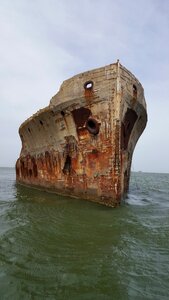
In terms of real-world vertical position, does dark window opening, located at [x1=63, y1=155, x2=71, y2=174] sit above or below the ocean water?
above

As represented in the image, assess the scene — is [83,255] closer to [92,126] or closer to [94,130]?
[94,130]

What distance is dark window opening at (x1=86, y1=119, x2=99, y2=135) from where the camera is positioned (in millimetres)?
6934

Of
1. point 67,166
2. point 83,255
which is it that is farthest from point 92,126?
point 83,255

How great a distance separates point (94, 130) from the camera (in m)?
6.98

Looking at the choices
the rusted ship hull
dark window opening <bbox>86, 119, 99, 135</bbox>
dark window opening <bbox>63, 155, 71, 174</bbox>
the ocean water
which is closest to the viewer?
the ocean water

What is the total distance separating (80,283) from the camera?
2660 mm

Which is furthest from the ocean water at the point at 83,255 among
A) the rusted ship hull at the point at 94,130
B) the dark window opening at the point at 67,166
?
the dark window opening at the point at 67,166

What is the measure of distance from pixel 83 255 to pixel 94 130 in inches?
159

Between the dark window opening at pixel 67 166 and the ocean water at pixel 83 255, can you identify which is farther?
the dark window opening at pixel 67 166

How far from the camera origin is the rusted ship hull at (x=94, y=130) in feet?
21.8

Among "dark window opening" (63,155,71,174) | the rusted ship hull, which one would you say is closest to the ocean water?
the rusted ship hull

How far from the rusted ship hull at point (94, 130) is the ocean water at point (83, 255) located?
1.31 meters

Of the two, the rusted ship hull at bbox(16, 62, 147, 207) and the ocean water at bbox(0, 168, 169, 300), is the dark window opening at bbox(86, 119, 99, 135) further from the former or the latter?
the ocean water at bbox(0, 168, 169, 300)

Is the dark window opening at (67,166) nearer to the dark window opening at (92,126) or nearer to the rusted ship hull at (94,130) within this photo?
the rusted ship hull at (94,130)
